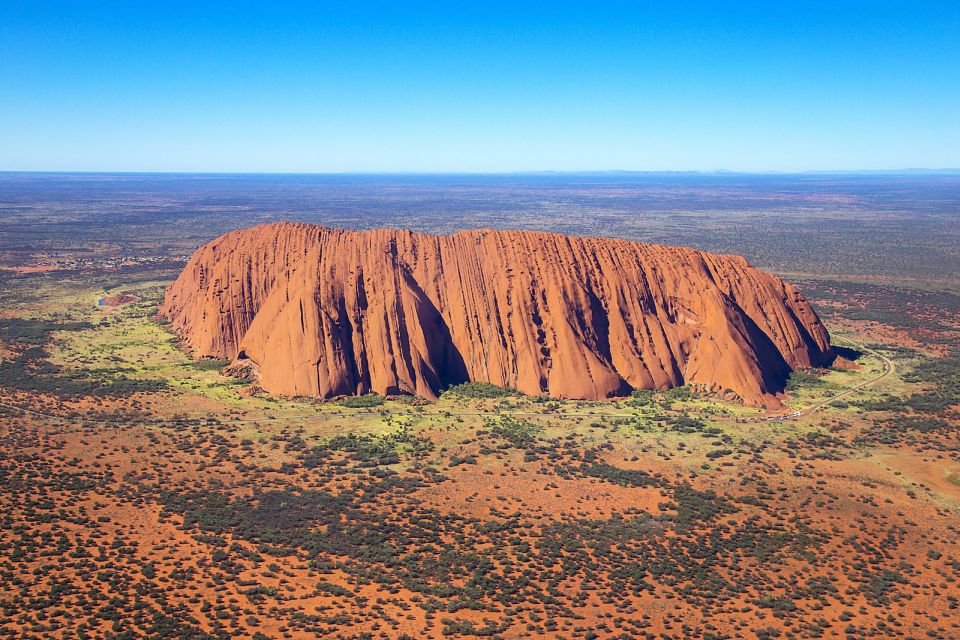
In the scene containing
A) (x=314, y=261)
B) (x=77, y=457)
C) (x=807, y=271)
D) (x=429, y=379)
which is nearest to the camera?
(x=77, y=457)

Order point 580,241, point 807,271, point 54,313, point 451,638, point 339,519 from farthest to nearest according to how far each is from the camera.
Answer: point 807,271 → point 54,313 → point 580,241 → point 339,519 → point 451,638

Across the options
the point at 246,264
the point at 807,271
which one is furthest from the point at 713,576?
the point at 807,271

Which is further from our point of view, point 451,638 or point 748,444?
point 748,444

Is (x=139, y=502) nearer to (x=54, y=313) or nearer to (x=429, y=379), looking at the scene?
(x=429, y=379)

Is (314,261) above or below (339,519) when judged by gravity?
above

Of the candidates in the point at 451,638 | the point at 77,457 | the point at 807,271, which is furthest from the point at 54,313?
the point at 807,271

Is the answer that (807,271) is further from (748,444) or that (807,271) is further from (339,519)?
(339,519)
